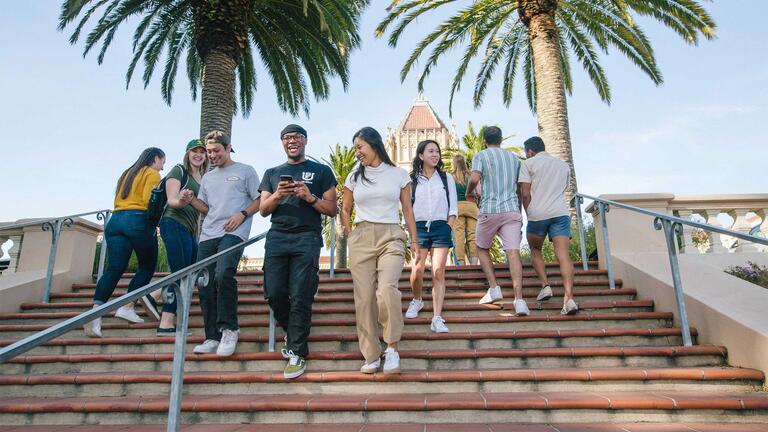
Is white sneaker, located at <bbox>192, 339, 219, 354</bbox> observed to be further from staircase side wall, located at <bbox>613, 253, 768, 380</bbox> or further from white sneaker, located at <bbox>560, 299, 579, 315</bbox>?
staircase side wall, located at <bbox>613, 253, 768, 380</bbox>

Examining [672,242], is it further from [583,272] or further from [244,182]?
[244,182]

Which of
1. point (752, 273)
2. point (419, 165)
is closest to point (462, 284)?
point (419, 165)

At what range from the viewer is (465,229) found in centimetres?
698

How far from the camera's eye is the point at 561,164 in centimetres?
452

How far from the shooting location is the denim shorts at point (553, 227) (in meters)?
4.33

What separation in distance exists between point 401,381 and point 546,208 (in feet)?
7.43

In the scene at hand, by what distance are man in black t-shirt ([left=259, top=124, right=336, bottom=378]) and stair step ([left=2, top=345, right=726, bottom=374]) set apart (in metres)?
0.32

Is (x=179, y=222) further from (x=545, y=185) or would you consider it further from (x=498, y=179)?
(x=545, y=185)

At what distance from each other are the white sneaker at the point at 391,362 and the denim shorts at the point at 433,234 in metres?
1.14

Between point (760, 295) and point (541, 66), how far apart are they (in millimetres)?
7013

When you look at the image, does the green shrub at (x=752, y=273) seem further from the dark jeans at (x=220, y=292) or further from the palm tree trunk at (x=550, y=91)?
the dark jeans at (x=220, y=292)

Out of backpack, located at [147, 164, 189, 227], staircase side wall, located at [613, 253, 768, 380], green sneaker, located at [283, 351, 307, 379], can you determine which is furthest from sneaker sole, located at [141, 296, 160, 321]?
staircase side wall, located at [613, 253, 768, 380]

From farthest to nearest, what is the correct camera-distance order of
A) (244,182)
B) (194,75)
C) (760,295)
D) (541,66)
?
(194,75) < (541,66) < (244,182) < (760,295)

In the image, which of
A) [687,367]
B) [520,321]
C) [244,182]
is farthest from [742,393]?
[244,182]
